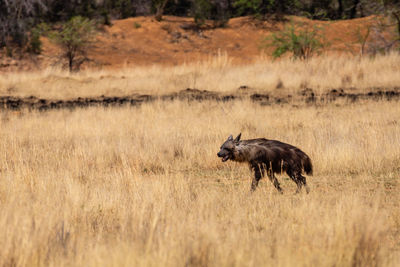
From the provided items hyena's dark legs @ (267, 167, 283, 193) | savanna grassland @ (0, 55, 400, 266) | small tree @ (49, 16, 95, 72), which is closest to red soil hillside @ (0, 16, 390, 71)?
small tree @ (49, 16, 95, 72)

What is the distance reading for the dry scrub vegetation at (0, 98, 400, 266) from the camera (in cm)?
400

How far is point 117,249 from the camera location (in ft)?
12.8

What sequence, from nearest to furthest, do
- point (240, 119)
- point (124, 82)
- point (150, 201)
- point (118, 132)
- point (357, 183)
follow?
point (150, 201), point (357, 183), point (118, 132), point (240, 119), point (124, 82)

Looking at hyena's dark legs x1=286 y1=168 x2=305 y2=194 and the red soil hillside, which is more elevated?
hyena's dark legs x1=286 y1=168 x2=305 y2=194

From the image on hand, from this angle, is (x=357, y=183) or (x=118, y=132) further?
(x=118, y=132)

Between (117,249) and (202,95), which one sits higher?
(117,249)

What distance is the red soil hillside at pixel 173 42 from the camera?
97.0 feet

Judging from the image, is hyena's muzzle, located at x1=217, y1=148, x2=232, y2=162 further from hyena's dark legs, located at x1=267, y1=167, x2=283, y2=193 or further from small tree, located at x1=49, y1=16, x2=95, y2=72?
small tree, located at x1=49, y1=16, x2=95, y2=72

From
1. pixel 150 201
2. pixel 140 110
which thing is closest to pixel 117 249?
pixel 150 201

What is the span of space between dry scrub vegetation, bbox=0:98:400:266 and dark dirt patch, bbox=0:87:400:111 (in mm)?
1201

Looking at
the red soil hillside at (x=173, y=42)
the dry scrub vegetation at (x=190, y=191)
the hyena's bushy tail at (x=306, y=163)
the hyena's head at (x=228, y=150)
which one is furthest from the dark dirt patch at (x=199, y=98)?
the red soil hillside at (x=173, y=42)

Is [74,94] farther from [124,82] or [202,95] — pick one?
[202,95]

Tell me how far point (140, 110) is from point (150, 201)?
29.3 ft

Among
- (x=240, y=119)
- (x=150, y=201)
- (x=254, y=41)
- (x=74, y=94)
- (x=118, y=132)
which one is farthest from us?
(x=254, y=41)
